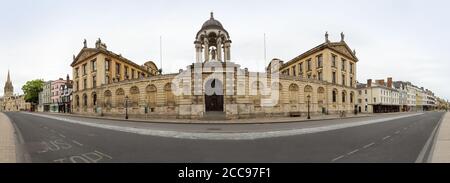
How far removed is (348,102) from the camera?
50.9 meters

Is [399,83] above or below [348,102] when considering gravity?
above

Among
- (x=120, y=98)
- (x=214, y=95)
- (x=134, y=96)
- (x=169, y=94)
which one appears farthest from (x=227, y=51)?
(x=120, y=98)

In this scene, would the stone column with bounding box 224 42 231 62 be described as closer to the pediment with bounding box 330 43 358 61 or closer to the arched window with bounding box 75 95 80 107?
the pediment with bounding box 330 43 358 61

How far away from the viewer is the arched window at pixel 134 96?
35531 mm

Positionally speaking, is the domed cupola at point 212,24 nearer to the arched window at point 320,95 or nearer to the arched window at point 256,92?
the arched window at point 256,92

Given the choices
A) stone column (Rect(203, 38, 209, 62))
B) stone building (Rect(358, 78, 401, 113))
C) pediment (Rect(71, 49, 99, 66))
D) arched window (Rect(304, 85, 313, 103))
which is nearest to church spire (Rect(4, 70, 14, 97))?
pediment (Rect(71, 49, 99, 66))

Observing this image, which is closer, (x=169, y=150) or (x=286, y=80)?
(x=169, y=150)

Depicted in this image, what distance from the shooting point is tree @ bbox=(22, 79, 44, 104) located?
8575 centimetres

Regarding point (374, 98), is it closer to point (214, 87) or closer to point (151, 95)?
point (214, 87)

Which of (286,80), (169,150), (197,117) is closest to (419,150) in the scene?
(169,150)

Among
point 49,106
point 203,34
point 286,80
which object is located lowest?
point 49,106

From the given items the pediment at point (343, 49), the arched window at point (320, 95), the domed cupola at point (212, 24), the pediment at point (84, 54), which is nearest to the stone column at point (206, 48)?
the domed cupola at point (212, 24)
